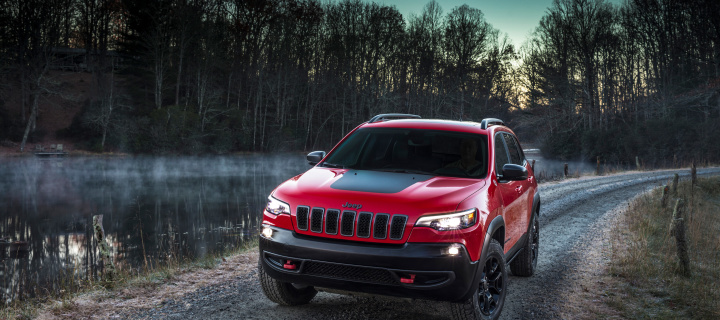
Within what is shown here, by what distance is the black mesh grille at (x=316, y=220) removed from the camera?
4.38 metres

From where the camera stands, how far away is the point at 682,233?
25.9 ft

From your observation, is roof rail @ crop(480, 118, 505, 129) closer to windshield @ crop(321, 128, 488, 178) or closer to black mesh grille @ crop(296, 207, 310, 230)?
windshield @ crop(321, 128, 488, 178)

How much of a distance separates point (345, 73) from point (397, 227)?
52.5 metres

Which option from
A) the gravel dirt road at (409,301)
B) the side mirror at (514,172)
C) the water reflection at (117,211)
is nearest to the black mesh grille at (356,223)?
the gravel dirt road at (409,301)

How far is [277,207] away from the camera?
15.3ft

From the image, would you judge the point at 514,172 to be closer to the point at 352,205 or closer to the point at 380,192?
the point at 380,192

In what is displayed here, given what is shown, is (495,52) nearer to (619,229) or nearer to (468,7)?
(468,7)

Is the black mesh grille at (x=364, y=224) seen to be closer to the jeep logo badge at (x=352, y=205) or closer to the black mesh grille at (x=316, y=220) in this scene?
the jeep logo badge at (x=352, y=205)

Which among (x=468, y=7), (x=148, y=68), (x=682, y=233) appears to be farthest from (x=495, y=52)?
(x=682, y=233)

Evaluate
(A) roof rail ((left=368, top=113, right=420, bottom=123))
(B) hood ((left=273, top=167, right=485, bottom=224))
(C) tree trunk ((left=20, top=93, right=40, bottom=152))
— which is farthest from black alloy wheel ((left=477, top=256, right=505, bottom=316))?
(C) tree trunk ((left=20, top=93, right=40, bottom=152))

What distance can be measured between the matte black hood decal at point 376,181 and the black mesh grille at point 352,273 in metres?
0.66

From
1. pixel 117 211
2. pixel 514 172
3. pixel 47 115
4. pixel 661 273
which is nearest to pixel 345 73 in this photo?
pixel 47 115

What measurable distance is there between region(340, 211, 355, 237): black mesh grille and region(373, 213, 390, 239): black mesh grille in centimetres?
19

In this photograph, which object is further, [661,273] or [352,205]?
[661,273]
